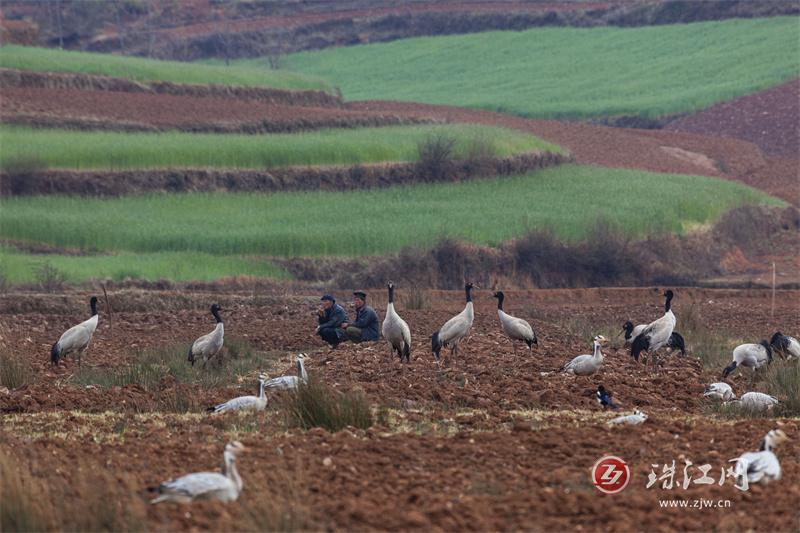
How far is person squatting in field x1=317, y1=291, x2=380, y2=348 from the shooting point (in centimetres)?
2256

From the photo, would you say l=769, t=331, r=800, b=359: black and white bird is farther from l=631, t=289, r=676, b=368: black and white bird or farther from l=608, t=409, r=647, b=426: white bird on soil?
l=608, t=409, r=647, b=426: white bird on soil

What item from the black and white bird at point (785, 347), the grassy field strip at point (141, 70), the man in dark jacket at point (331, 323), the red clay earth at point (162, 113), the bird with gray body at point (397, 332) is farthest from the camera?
the grassy field strip at point (141, 70)

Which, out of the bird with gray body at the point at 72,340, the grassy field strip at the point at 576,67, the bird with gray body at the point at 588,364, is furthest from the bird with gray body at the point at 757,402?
the grassy field strip at the point at 576,67

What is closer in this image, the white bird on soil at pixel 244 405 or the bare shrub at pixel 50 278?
the white bird on soil at pixel 244 405

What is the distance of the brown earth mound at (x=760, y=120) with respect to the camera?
2544 inches

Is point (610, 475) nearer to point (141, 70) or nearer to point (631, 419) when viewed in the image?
point (631, 419)

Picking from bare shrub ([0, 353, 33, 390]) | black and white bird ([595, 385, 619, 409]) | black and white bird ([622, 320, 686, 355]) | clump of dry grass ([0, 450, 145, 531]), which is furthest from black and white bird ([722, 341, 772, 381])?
clump of dry grass ([0, 450, 145, 531])

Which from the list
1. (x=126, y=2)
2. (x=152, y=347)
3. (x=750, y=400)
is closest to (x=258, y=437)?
(x=750, y=400)

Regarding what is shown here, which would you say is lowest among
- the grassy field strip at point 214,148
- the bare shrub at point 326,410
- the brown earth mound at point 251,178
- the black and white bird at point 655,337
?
the brown earth mound at point 251,178

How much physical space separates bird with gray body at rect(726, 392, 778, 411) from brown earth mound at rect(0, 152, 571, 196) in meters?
30.3

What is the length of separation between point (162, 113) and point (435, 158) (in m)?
12.0

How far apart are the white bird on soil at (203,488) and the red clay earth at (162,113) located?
40.4 meters

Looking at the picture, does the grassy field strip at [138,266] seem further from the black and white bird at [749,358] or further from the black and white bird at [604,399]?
the black and white bird at [604,399]

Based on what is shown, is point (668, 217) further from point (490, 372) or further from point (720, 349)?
point (490, 372)
